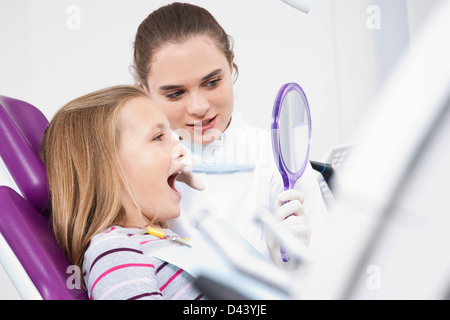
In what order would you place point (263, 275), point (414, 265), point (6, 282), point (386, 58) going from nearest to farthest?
point (414, 265)
point (263, 275)
point (386, 58)
point (6, 282)

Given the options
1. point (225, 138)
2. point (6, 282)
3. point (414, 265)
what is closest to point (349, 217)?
point (414, 265)

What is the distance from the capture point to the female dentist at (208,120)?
41.5 inches

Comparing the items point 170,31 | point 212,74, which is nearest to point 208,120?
point 212,74

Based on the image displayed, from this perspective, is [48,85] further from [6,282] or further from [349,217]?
[349,217]

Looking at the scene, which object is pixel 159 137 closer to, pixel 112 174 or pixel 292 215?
→ pixel 112 174

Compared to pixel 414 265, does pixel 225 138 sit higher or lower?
lower

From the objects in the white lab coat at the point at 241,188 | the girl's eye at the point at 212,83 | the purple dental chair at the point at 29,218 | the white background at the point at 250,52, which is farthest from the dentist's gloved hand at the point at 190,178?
the white background at the point at 250,52

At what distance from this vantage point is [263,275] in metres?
0.33

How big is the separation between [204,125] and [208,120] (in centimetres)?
2

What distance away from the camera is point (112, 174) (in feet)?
2.65

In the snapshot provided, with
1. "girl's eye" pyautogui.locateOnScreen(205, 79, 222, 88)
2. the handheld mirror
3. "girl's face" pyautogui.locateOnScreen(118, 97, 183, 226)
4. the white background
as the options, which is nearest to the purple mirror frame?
the handheld mirror

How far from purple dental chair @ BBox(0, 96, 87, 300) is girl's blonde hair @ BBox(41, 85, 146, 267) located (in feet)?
0.09

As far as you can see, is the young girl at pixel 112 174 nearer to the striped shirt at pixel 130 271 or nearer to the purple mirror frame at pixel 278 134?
the striped shirt at pixel 130 271
